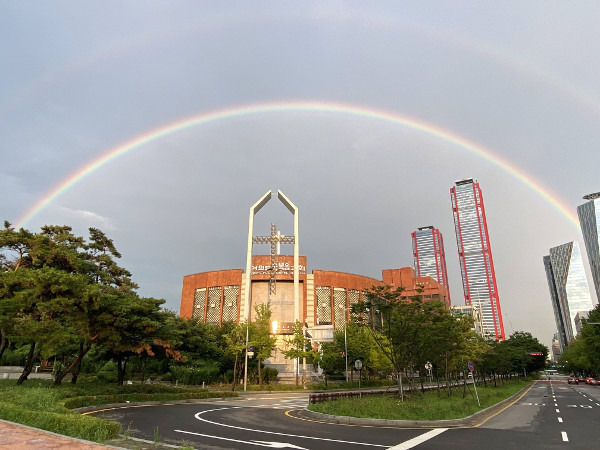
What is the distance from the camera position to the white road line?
11789 mm

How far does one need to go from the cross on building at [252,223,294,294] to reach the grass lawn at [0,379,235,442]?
3688 cm

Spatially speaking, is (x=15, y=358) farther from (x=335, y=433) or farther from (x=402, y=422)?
(x=402, y=422)

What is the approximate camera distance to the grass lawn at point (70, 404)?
1060 cm

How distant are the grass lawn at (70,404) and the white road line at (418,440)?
8335 millimetres

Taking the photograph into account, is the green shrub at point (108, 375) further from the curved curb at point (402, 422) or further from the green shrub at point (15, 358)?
the curved curb at point (402, 422)

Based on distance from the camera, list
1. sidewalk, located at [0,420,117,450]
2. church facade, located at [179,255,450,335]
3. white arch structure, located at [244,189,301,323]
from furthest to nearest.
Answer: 1. church facade, located at [179,255,450,335]
2. white arch structure, located at [244,189,301,323]
3. sidewalk, located at [0,420,117,450]

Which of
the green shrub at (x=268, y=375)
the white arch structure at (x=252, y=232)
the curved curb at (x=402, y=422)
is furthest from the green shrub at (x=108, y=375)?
the curved curb at (x=402, y=422)

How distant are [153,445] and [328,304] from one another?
225 ft

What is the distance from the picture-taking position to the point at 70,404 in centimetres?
1927

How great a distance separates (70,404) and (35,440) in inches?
441

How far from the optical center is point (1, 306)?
2209 cm

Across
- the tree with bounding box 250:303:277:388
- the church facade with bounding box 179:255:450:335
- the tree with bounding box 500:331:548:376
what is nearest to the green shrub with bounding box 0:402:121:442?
the tree with bounding box 250:303:277:388

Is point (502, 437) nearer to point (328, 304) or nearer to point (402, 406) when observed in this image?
point (402, 406)

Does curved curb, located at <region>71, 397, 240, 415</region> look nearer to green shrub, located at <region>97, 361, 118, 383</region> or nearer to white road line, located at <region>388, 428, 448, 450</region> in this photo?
white road line, located at <region>388, 428, 448, 450</region>
